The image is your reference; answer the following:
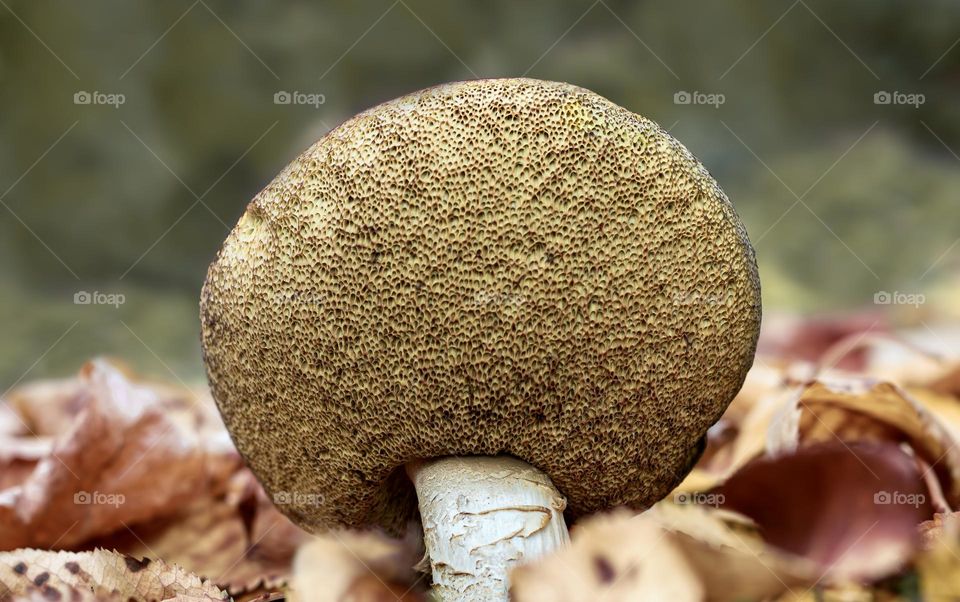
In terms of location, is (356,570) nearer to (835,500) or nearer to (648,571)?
(648,571)

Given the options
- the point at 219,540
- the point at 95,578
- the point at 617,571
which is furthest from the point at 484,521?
the point at 219,540

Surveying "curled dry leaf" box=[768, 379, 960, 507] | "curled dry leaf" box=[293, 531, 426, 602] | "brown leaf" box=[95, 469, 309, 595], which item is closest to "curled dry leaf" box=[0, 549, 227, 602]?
"curled dry leaf" box=[293, 531, 426, 602]

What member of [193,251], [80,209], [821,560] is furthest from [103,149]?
[821,560]

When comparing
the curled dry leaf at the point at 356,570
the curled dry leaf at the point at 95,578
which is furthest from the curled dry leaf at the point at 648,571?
the curled dry leaf at the point at 95,578

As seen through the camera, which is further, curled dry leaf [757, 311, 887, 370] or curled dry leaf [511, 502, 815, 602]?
curled dry leaf [757, 311, 887, 370]

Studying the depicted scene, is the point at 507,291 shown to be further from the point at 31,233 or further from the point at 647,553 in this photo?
the point at 31,233

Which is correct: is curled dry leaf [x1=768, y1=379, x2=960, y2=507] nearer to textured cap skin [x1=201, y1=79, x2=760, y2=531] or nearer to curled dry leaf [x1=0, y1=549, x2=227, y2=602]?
textured cap skin [x1=201, y1=79, x2=760, y2=531]
